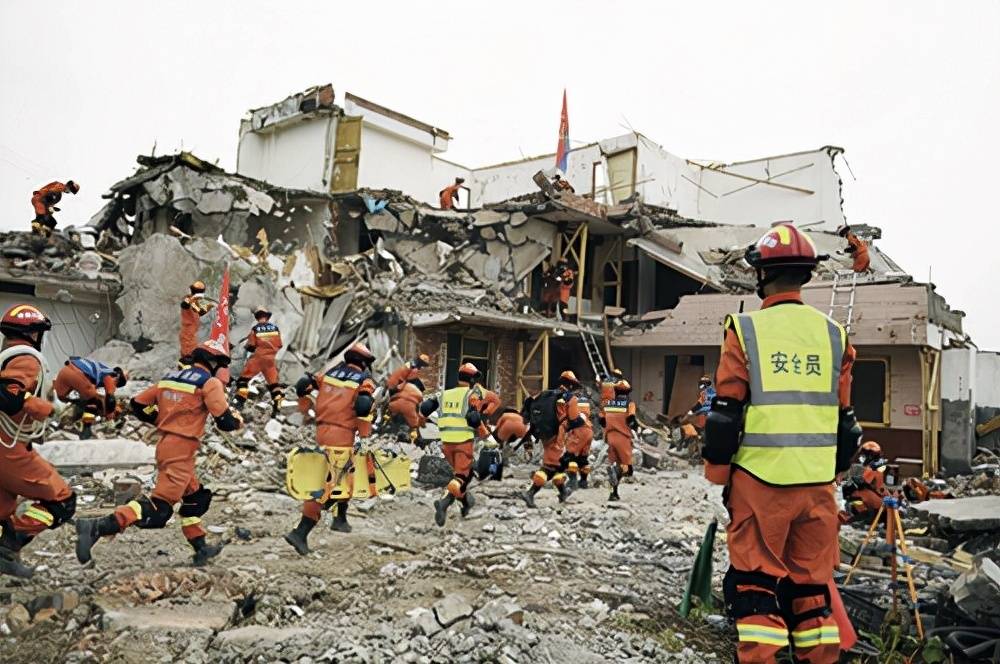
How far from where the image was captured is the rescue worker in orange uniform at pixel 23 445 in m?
4.38

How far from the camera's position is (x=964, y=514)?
6.05 meters

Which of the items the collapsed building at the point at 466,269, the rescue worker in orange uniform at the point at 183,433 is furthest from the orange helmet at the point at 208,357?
the collapsed building at the point at 466,269

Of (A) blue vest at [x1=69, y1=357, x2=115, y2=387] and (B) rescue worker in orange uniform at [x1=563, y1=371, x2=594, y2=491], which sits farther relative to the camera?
(B) rescue worker in orange uniform at [x1=563, y1=371, x2=594, y2=491]

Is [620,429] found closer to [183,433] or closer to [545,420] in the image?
[545,420]

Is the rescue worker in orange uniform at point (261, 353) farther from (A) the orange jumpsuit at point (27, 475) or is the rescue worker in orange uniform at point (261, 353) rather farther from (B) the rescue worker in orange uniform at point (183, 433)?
(A) the orange jumpsuit at point (27, 475)

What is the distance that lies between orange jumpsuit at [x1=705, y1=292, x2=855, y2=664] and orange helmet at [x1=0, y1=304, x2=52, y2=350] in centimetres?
457

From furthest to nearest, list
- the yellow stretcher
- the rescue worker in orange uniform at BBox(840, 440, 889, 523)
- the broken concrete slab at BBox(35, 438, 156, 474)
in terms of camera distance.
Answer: the broken concrete slab at BBox(35, 438, 156, 474), the rescue worker in orange uniform at BBox(840, 440, 889, 523), the yellow stretcher

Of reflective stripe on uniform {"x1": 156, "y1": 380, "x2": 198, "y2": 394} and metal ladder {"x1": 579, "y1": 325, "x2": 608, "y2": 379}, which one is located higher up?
metal ladder {"x1": 579, "y1": 325, "x2": 608, "y2": 379}

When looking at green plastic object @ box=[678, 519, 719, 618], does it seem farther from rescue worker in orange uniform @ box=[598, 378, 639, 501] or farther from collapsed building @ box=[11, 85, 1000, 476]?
collapsed building @ box=[11, 85, 1000, 476]

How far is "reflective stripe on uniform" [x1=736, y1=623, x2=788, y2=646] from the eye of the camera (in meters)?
2.71

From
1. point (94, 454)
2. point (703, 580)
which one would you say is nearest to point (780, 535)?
point (703, 580)

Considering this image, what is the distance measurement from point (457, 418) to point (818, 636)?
16.3 ft

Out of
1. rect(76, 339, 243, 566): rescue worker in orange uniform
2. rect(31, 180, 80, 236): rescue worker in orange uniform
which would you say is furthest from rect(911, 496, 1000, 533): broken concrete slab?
rect(31, 180, 80, 236): rescue worker in orange uniform

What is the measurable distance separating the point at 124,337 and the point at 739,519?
13.2 meters
